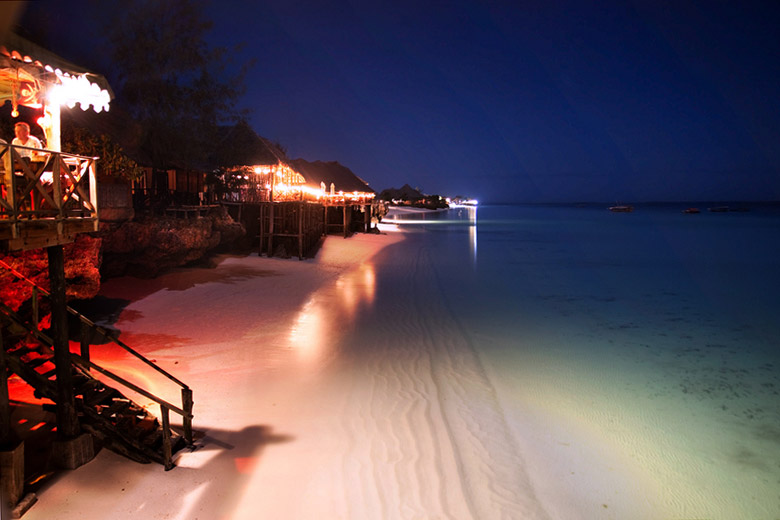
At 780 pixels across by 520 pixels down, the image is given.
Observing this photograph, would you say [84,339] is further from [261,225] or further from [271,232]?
[261,225]

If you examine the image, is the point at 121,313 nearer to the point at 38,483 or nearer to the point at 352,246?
the point at 38,483

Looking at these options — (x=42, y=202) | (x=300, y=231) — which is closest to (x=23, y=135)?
(x=42, y=202)

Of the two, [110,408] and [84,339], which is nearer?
[110,408]

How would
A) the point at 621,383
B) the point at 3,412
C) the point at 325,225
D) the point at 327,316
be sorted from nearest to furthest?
the point at 3,412 → the point at 621,383 → the point at 327,316 → the point at 325,225

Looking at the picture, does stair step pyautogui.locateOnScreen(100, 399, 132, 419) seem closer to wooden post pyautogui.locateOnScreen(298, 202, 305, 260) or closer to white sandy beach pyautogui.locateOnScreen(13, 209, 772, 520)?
white sandy beach pyautogui.locateOnScreen(13, 209, 772, 520)

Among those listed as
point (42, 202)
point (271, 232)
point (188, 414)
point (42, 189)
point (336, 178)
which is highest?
point (336, 178)

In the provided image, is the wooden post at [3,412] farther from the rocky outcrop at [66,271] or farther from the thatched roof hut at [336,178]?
the thatched roof hut at [336,178]

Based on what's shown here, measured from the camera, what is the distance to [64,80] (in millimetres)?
5539

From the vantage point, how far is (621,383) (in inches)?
352

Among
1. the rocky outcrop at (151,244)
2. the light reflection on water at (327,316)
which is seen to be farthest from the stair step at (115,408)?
the rocky outcrop at (151,244)

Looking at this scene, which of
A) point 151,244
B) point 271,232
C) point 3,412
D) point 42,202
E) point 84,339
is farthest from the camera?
point 271,232

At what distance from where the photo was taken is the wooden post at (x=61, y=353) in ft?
15.8

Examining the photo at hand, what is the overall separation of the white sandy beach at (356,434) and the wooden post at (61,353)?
19.2 inches

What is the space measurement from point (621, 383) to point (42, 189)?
9436 mm
